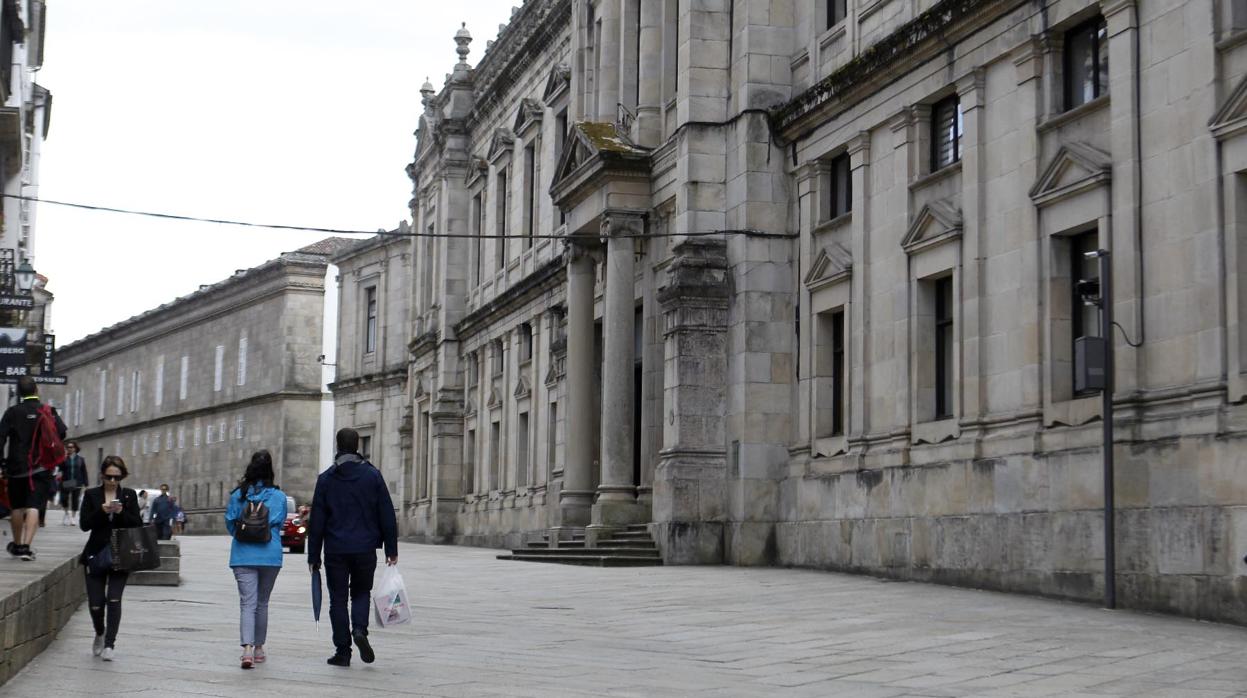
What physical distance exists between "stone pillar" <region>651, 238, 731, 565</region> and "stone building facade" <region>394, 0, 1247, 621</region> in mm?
45

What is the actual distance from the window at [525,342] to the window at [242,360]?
37.7 meters

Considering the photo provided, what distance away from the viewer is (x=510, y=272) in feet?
160

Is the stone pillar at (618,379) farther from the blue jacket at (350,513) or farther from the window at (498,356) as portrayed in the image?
the blue jacket at (350,513)

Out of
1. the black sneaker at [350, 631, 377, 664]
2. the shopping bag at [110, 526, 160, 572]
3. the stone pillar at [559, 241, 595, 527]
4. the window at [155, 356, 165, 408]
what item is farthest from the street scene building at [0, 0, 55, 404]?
the window at [155, 356, 165, 408]

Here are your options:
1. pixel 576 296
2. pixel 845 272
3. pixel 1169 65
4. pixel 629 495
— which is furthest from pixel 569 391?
pixel 1169 65

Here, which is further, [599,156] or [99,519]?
[599,156]

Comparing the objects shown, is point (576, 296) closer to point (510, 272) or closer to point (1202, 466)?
point (510, 272)

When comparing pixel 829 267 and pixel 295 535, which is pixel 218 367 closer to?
pixel 295 535

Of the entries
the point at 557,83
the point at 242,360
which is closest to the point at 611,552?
the point at 557,83

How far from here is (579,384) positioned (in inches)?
1420

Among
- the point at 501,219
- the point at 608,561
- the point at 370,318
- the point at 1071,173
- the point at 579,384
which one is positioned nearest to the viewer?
the point at 1071,173

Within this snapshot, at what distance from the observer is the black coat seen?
45.5ft

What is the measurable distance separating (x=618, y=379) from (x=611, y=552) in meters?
3.86

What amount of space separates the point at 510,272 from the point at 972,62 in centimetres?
2662
